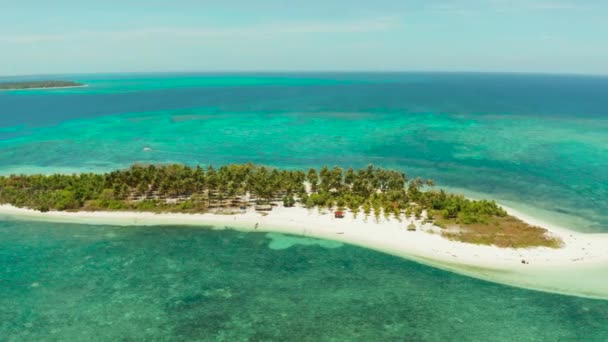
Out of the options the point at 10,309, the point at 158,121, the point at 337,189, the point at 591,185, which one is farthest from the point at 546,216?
the point at 158,121

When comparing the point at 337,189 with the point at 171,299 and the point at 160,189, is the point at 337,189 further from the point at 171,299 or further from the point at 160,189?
the point at 171,299

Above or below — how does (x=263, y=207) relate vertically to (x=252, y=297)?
above

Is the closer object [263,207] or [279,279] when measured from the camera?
[279,279]

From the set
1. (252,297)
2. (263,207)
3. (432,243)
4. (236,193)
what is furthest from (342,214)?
(252,297)

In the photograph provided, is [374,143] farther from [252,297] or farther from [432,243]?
[252,297]

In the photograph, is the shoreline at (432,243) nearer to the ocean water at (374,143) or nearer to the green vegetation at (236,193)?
the green vegetation at (236,193)

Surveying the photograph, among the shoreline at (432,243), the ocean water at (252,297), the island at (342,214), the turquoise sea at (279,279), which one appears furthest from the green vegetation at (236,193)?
the ocean water at (252,297)
